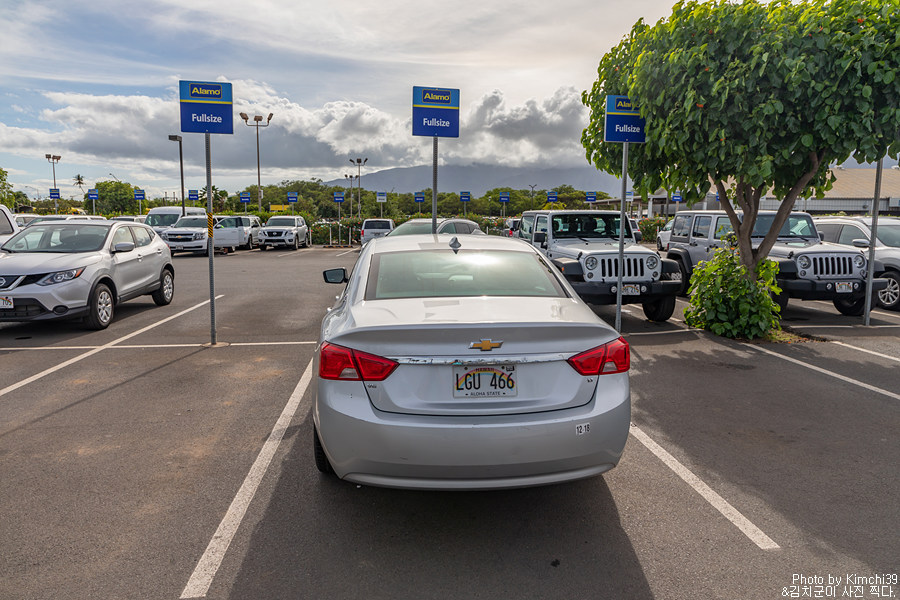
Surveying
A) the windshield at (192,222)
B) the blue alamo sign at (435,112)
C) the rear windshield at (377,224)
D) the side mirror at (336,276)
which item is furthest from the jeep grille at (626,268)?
the windshield at (192,222)

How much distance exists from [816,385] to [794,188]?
3559 mm

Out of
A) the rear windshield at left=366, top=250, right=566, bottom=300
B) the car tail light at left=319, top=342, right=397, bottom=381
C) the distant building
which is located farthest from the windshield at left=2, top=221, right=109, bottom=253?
the distant building

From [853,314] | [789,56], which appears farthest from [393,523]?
[853,314]

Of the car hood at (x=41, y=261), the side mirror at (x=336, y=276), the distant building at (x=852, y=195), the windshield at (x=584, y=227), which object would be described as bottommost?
the car hood at (x=41, y=261)

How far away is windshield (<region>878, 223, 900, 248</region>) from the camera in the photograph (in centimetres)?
1218

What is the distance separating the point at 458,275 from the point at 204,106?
5.59 metres

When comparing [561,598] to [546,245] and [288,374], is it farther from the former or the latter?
[546,245]

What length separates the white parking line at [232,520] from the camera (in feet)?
9.79

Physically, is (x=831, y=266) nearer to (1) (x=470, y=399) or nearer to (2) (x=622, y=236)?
(2) (x=622, y=236)

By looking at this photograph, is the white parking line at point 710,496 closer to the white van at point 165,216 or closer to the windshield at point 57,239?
the windshield at point 57,239

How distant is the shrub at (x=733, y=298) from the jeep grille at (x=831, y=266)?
1.77 m

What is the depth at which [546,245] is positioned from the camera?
11.6 meters

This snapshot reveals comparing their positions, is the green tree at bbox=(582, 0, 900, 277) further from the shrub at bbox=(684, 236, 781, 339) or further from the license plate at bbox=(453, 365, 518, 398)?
the license plate at bbox=(453, 365, 518, 398)

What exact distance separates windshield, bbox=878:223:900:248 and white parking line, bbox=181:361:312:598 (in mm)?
12225
